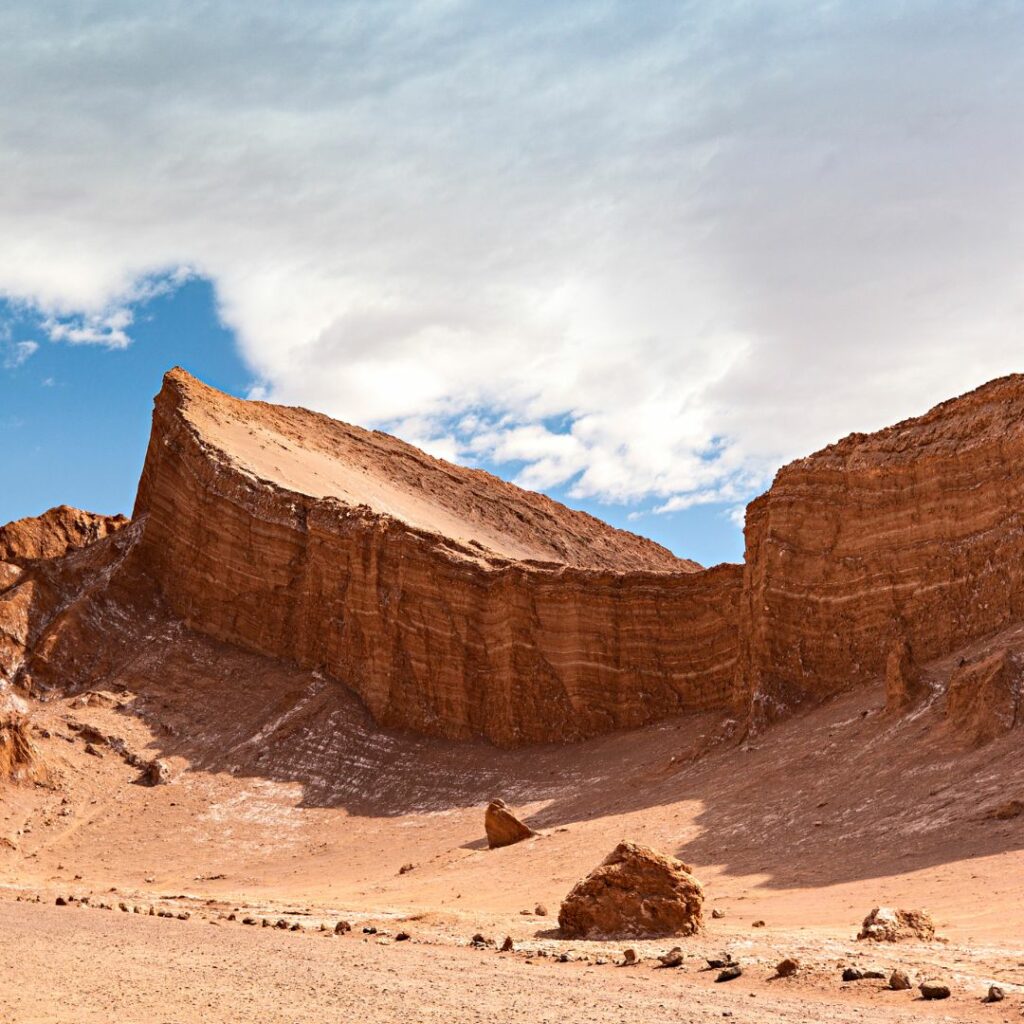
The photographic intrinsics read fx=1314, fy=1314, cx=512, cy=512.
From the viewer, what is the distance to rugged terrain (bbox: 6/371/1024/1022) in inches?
570

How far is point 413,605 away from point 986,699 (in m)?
22.0

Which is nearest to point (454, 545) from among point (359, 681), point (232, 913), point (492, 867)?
point (359, 681)

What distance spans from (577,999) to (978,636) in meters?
21.2

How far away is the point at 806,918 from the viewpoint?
17.8 m

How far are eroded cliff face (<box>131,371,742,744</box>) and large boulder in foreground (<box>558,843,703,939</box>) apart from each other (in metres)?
18.9

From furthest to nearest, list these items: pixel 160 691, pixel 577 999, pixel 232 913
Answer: pixel 160 691 < pixel 232 913 < pixel 577 999

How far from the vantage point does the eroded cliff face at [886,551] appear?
103 feet

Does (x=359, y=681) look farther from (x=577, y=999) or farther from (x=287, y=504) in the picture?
(x=577, y=999)

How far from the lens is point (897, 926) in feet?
48.0

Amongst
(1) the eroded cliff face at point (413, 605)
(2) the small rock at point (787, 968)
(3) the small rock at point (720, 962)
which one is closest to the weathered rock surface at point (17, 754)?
(1) the eroded cliff face at point (413, 605)

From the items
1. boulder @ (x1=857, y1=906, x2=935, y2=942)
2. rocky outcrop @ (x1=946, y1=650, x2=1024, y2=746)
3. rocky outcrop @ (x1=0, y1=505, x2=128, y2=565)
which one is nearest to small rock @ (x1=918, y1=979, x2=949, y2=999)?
boulder @ (x1=857, y1=906, x2=935, y2=942)

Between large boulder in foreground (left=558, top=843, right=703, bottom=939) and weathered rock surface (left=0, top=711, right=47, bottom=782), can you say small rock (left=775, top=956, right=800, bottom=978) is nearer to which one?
large boulder in foreground (left=558, top=843, right=703, bottom=939)

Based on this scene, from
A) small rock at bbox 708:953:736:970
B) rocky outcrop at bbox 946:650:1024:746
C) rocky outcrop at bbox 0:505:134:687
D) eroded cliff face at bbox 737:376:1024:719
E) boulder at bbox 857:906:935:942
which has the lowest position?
small rock at bbox 708:953:736:970

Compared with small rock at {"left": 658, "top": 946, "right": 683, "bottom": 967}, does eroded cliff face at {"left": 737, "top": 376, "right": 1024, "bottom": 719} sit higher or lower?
higher
